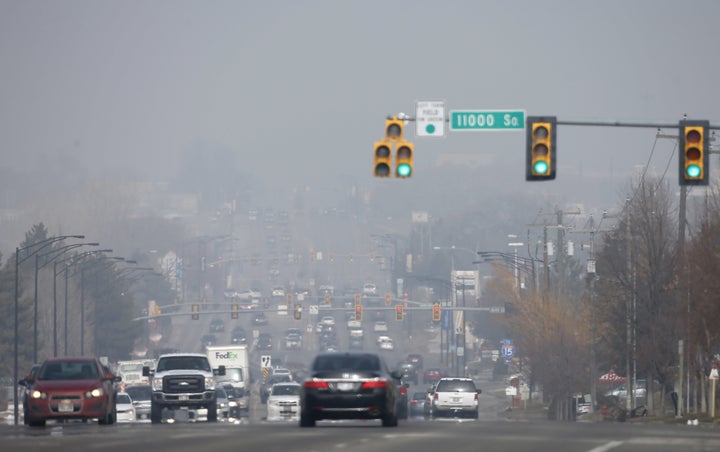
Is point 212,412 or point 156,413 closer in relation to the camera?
point 156,413

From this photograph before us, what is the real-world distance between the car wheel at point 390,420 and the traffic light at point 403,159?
5.48 meters

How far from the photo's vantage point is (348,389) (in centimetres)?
3434

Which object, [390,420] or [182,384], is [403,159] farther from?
[182,384]

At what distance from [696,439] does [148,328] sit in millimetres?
Answer: 151281

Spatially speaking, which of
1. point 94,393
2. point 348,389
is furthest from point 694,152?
point 94,393

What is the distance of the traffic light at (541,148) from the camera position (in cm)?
3438

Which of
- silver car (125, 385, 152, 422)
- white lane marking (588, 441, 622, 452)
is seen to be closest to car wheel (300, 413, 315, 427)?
white lane marking (588, 441, 622, 452)

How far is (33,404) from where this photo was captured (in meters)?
39.2

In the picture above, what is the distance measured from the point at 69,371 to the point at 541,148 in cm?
1416

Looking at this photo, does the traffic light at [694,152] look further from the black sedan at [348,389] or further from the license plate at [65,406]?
the license plate at [65,406]

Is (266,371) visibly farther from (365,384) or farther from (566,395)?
(365,384)

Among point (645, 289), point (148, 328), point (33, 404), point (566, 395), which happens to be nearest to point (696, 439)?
point (33, 404)

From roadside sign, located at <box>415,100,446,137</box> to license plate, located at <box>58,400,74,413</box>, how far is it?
37.3ft

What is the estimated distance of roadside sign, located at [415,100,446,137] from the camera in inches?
1415
